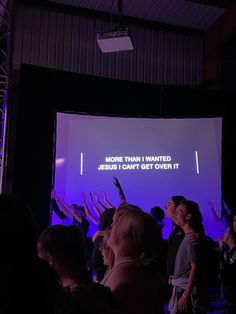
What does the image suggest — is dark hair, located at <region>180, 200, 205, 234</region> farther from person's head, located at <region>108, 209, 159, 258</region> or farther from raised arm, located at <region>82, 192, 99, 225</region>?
raised arm, located at <region>82, 192, 99, 225</region>

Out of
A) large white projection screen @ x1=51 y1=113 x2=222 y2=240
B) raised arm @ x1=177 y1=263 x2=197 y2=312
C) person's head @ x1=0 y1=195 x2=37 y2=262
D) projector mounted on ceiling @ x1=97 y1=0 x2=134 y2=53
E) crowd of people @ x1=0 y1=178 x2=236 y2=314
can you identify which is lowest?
raised arm @ x1=177 y1=263 x2=197 y2=312

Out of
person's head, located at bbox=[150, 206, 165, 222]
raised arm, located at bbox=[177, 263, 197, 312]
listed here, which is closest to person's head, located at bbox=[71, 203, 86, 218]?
person's head, located at bbox=[150, 206, 165, 222]

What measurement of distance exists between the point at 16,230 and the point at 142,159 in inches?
199

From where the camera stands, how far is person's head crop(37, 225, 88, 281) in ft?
4.89

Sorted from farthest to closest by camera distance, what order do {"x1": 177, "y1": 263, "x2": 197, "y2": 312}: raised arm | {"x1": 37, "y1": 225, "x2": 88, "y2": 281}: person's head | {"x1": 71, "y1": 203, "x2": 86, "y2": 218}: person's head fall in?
{"x1": 71, "y1": 203, "x2": 86, "y2": 218}: person's head → {"x1": 177, "y1": 263, "x2": 197, "y2": 312}: raised arm → {"x1": 37, "y1": 225, "x2": 88, "y2": 281}: person's head

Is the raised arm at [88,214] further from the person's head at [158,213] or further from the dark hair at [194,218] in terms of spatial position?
the dark hair at [194,218]

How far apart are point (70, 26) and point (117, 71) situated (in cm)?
100

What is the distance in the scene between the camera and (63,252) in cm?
150

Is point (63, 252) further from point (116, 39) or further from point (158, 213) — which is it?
point (116, 39)

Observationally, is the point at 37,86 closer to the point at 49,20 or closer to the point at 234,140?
the point at 49,20

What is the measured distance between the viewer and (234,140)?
626cm

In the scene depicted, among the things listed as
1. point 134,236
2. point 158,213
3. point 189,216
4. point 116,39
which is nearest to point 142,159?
point 158,213

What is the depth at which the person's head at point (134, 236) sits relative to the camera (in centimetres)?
172

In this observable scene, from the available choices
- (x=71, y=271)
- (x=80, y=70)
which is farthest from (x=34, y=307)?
(x=80, y=70)
